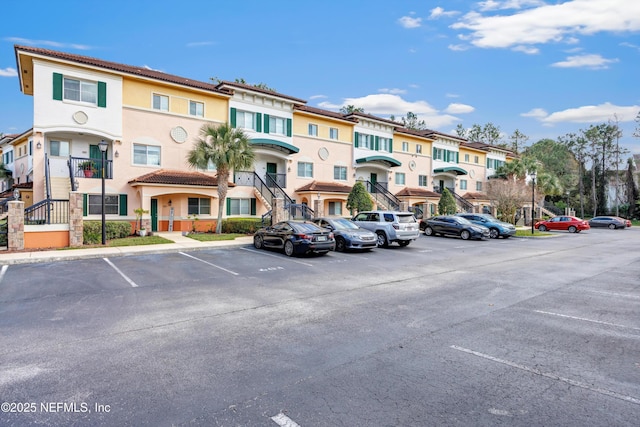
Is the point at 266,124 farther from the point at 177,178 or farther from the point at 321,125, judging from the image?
the point at 177,178

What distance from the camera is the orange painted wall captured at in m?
15.1

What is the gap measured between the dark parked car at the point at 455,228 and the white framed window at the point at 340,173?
32.9 ft

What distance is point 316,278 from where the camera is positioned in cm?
1074

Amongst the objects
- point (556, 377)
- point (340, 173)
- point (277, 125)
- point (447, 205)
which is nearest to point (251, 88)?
point (277, 125)

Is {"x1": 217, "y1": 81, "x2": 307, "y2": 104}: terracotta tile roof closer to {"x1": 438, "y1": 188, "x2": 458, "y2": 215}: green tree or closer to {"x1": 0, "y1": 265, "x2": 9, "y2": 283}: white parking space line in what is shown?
{"x1": 438, "y1": 188, "x2": 458, "y2": 215}: green tree

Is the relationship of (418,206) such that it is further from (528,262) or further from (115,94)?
(115,94)

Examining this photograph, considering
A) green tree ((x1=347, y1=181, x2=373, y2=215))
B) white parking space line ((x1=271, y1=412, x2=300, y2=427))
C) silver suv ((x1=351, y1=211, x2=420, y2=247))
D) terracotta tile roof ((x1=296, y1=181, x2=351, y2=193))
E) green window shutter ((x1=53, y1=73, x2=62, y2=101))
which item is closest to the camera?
white parking space line ((x1=271, y1=412, x2=300, y2=427))

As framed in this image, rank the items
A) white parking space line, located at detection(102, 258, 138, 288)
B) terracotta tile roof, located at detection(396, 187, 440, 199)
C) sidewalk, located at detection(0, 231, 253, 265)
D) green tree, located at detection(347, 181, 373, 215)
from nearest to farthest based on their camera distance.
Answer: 1. white parking space line, located at detection(102, 258, 138, 288)
2. sidewalk, located at detection(0, 231, 253, 265)
3. green tree, located at detection(347, 181, 373, 215)
4. terracotta tile roof, located at detection(396, 187, 440, 199)

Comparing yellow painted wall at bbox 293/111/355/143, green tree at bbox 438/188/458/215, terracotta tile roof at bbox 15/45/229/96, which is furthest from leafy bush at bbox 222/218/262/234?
green tree at bbox 438/188/458/215

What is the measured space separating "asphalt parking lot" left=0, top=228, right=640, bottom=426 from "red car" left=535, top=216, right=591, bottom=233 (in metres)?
25.3

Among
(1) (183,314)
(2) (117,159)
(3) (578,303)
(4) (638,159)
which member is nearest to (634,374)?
(3) (578,303)

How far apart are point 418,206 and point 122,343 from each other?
36.0 m

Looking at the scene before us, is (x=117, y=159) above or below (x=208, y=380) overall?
above

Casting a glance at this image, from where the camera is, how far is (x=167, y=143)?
78.3ft
